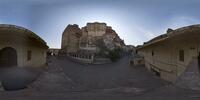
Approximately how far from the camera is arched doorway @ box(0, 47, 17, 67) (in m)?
14.7

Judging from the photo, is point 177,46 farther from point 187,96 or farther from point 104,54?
point 104,54

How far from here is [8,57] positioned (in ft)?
48.5

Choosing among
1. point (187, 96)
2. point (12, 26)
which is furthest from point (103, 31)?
point (187, 96)

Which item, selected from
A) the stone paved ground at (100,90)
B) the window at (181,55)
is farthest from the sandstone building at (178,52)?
the stone paved ground at (100,90)

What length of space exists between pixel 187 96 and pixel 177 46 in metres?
5.84

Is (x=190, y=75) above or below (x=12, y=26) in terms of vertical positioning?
below

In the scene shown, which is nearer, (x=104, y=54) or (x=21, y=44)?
(x=21, y=44)

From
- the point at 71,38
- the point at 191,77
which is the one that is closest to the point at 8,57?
the point at 191,77

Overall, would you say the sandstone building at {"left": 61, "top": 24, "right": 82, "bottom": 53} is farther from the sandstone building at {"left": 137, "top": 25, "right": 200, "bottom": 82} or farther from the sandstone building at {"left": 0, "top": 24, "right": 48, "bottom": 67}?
the sandstone building at {"left": 0, "top": 24, "right": 48, "bottom": 67}

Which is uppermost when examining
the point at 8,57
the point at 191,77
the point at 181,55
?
the point at 181,55

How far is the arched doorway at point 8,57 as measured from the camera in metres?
14.7

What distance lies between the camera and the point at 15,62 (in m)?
14.9

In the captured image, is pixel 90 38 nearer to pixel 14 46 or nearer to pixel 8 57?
pixel 8 57

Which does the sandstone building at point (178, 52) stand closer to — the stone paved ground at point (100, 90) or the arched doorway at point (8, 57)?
the stone paved ground at point (100, 90)
